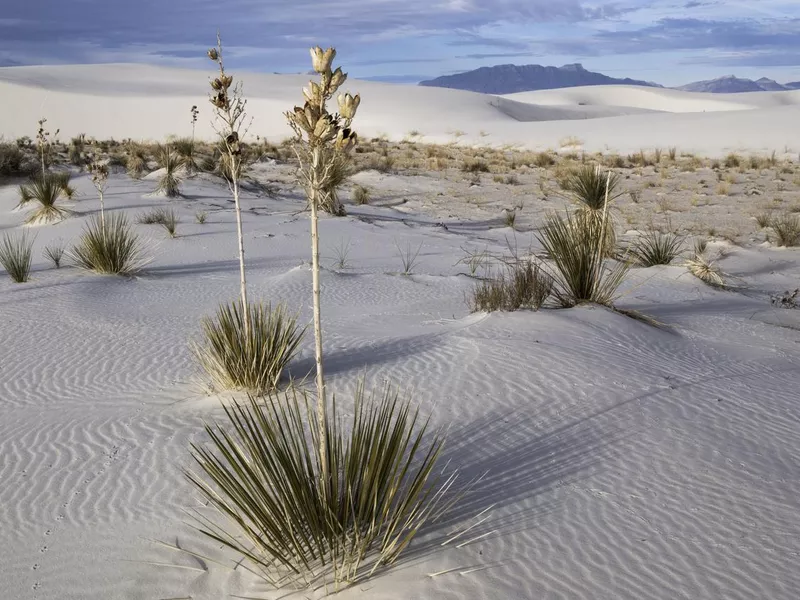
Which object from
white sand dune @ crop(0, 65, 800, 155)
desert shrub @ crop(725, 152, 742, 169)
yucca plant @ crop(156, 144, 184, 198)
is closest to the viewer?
yucca plant @ crop(156, 144, 184, 198)

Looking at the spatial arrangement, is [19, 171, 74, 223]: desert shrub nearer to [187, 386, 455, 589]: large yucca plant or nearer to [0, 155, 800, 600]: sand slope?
[0, 155, 800, 600]: sand slope

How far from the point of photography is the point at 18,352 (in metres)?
5.56

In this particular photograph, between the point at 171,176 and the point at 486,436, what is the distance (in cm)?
1206

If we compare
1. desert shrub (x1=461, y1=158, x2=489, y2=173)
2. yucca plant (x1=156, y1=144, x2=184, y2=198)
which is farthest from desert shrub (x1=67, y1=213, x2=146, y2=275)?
desert shrub (x1=461, y1=158, x2=489, y2=173)

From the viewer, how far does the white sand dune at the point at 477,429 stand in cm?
264

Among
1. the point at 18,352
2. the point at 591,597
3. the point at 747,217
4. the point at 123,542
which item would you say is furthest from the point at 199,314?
the point at 747,217

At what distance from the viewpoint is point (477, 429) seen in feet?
12.3

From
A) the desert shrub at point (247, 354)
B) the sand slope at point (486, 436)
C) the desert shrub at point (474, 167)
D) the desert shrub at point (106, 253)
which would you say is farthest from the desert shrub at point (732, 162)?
the desert shrub at point (247, 354)

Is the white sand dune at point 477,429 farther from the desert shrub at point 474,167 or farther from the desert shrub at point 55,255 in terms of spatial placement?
the desert shrub at point 474,167

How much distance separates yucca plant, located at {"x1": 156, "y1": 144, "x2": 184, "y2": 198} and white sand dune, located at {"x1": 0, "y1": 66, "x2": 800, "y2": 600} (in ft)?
19.0

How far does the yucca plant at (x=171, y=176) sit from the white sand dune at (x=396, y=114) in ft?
60.5

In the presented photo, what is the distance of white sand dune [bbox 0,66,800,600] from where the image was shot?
2639mm

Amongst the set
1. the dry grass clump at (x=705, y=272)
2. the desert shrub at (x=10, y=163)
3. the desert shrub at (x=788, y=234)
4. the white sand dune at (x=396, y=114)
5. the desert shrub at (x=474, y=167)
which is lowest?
the dry grass clump at (x=705, y=272)

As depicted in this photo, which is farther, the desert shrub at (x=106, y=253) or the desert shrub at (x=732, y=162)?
the desert shrub at (x=732, y=162)
